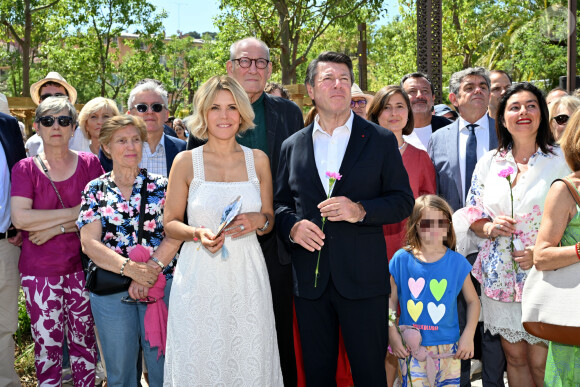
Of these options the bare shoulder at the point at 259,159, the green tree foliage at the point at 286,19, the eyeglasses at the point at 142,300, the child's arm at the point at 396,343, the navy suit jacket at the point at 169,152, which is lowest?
the child's arm at the point at 396,343

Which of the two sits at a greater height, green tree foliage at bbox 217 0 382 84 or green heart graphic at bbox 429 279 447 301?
green tree foliage at bbox 217 0 382 84

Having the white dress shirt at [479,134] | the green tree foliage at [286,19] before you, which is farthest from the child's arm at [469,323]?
the green tree foliage at [286,19]

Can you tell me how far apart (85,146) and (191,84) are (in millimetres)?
34939

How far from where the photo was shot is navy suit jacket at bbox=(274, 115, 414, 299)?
3.44m

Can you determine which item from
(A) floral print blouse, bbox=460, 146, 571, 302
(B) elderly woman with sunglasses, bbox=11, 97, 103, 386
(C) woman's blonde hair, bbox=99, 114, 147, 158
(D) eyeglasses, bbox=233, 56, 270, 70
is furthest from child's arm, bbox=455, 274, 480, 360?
(B) elderly woman with sunglasses, bbox=11, 97, 103, 386

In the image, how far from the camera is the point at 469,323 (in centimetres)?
380

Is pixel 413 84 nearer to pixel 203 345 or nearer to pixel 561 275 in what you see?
pixel 561 275

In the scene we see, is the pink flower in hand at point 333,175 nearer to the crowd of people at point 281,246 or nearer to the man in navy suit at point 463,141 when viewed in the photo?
the crowd of people at point 281,246

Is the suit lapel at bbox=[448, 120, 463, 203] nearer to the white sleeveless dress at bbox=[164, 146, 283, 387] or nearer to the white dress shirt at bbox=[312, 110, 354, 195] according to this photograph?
the white dress shirt at bbox=[312, 110, 354, 195]

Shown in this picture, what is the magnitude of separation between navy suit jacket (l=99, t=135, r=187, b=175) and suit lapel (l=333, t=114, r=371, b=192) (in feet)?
6.44

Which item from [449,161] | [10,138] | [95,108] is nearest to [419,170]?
[449,161]

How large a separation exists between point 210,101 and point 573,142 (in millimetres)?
2188

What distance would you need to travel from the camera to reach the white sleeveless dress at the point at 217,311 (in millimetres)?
3537

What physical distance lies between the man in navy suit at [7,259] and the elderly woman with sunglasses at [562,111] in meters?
4.55
